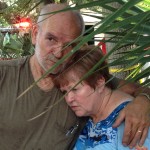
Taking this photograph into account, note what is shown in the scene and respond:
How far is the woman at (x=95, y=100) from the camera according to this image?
1.57 metres

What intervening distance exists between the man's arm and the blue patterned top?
42mm

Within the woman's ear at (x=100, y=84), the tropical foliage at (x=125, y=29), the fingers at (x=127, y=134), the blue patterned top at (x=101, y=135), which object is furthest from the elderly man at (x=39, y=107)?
the tropical foliage at (x=125, y=29)

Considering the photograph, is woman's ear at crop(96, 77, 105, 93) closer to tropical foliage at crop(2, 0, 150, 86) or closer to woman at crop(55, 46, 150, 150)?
woman at crop(55, 46, 150, 150)

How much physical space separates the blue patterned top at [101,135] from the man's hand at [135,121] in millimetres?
41

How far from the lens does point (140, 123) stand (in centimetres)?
157

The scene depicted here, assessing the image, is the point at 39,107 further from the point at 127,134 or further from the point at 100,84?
the point at 127,134

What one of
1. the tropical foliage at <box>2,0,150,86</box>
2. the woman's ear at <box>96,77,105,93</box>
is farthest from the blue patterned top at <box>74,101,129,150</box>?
the tropical foliage at <box>2,0,150,86</box>

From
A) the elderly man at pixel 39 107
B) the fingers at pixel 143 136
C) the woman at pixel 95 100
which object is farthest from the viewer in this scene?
the elderly man at pixel 39 107

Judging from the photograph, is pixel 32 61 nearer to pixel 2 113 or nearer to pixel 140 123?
pixel 2 113

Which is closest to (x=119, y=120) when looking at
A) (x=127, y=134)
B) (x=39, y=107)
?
(x=127, y=134)

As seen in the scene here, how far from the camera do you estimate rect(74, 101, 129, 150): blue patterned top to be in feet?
5.10

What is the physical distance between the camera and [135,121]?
1565mm

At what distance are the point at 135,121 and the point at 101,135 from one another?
0.17 metres

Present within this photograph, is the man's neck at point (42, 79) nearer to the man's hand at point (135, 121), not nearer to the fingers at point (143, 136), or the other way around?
the man's hand at point (135, 121)
